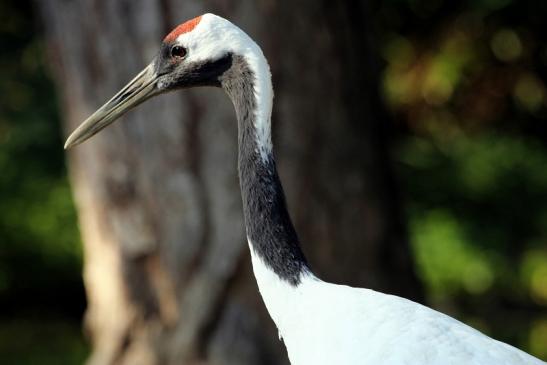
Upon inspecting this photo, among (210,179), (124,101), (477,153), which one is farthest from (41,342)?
(124,101)

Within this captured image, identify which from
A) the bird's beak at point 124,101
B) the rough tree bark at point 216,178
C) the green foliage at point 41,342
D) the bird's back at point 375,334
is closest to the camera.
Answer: the bird's back at point 375,334

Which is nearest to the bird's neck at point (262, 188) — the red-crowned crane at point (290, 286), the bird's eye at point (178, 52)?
the red-crowned crane at point (290, 286)

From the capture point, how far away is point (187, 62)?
129 inches

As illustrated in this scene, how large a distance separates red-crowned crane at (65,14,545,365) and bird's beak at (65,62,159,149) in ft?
0.33

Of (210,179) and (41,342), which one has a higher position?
(210,179)

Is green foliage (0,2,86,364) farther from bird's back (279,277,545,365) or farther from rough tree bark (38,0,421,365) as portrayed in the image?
bird's back (279,277,545,365)

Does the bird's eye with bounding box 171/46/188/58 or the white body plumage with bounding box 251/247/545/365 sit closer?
the white body plumage with bounding box 251/247/545/365

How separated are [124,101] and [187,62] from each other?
29cm

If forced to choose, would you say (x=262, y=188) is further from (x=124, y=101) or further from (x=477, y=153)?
(x=477, y=153)

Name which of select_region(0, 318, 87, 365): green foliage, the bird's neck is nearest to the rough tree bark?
the bird's neck

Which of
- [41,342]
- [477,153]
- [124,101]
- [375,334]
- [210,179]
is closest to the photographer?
[375,334]

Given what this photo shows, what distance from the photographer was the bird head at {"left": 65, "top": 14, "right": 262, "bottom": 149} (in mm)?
3164

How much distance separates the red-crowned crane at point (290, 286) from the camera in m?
2.88

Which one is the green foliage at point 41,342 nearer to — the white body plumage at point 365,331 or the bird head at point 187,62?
the bird head at point 187,62
